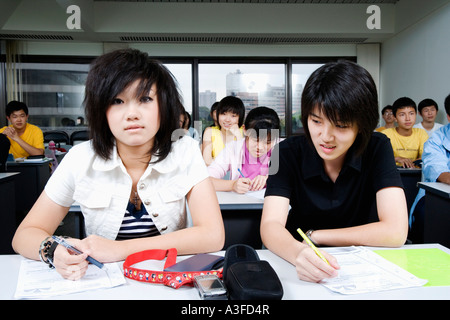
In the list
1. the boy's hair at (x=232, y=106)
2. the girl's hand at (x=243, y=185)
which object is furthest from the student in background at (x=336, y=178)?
the boy's hair at (x=232, y=106)

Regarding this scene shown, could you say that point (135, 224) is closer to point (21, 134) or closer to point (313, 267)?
point (313, 267)

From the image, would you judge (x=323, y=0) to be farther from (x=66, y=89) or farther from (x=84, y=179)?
(x=84, y=179)

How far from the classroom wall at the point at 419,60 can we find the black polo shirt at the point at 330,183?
14.1 feet

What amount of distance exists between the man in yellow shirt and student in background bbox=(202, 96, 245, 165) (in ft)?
8.20

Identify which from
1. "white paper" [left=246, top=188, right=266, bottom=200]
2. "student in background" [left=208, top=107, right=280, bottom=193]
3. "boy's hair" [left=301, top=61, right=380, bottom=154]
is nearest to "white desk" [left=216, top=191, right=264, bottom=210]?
"white paper" [left=246, top=188, right=266, bottom=200]

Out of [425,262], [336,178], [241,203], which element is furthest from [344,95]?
[241,203]

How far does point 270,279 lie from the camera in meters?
0.71

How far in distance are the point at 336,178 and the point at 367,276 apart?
479 millimetres

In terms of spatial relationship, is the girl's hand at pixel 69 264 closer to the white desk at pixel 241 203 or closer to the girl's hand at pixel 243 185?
the white desk at pixel 241 203

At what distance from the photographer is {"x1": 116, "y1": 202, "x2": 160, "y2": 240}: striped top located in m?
1.21

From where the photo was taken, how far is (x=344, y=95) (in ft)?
3.40

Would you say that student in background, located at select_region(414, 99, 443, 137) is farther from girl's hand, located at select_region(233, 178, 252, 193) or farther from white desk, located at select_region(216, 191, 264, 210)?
white desk, located at select_region(216, 191, 264, 210)
